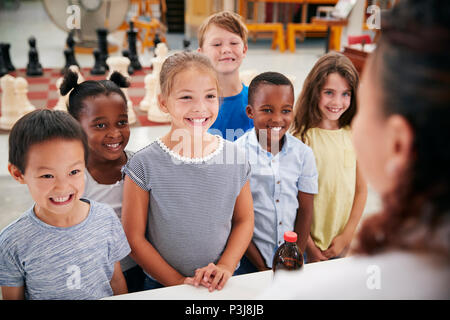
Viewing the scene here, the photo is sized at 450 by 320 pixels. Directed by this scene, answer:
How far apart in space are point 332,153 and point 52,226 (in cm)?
97

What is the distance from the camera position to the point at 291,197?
1337 millimetres

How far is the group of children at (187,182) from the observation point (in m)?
0.92

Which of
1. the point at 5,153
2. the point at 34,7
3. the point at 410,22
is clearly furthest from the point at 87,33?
the point at 34,7

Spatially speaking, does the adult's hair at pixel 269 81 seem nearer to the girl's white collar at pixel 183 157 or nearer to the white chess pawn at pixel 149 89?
the girl's white collar at pixel 183 157

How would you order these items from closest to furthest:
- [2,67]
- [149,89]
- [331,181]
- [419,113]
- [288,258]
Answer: [419,113] < [288,258] < [331,181] < [149,89] < [2,67]

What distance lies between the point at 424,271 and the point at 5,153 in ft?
9.88

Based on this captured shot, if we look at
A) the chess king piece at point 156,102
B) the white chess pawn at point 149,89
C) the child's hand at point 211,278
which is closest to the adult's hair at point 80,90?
the child's hand at point 211,278

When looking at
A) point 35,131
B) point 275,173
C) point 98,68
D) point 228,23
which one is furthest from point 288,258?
point 98,68

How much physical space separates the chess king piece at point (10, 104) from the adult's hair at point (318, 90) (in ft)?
7.91

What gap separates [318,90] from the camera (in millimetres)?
1454

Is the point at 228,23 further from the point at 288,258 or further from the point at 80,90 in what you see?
the point at 288,258

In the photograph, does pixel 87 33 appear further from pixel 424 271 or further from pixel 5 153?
pixel 424 271

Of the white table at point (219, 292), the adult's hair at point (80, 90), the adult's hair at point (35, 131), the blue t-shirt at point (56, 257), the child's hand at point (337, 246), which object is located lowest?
the child's hand at point (337, 246)

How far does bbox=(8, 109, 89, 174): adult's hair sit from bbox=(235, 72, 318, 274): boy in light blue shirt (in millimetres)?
638
